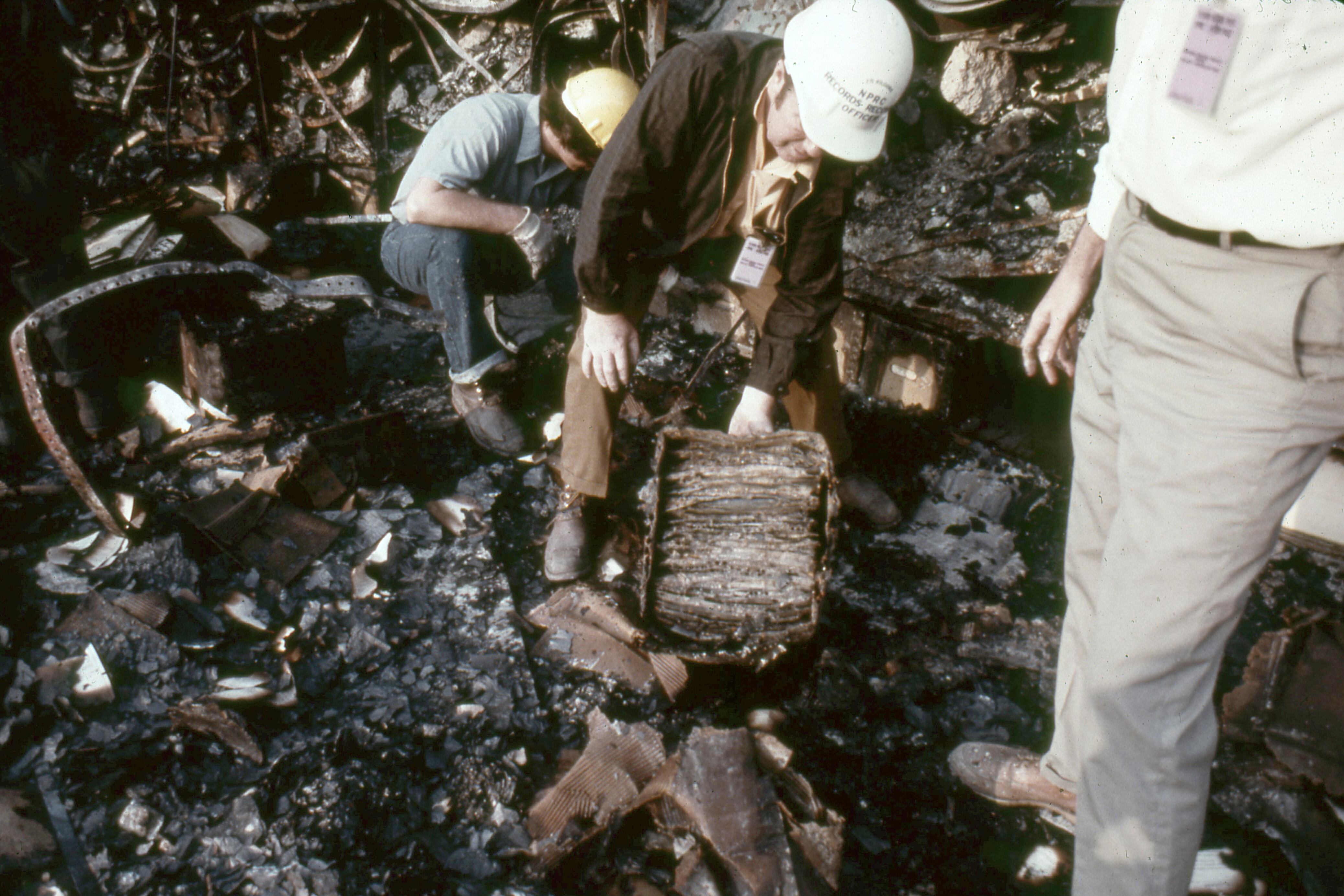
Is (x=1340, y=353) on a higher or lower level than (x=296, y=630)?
higher

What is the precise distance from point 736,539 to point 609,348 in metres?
0.81

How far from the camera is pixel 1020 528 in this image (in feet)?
11.0

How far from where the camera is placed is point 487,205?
10.8ft

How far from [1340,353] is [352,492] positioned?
10.9 ft

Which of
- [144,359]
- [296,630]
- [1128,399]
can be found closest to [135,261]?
[144,359]

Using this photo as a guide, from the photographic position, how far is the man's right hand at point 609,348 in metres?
2.63

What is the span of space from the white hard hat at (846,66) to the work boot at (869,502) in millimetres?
1520

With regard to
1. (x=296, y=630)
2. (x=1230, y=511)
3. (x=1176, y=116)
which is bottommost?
(x=296, y=630)

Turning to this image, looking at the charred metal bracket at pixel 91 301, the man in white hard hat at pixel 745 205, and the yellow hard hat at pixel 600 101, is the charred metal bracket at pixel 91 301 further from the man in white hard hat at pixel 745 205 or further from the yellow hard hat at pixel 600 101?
the man in white hard hat at pixel 745 205

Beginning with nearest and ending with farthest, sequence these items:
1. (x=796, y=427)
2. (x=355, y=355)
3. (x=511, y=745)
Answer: (x=511, y=745)
(x=796, y=427)
(x=355, y=355)

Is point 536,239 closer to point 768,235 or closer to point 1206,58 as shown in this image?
point 768,235

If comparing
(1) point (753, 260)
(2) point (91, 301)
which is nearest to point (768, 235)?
(1) point (753, 260)

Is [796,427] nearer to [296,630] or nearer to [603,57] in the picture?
[296,630]

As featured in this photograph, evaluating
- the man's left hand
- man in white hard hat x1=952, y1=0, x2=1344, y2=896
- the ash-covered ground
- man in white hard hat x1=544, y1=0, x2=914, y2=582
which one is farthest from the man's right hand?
man in white hard hat x1=952, y1=0, x2=1344, y2=896
